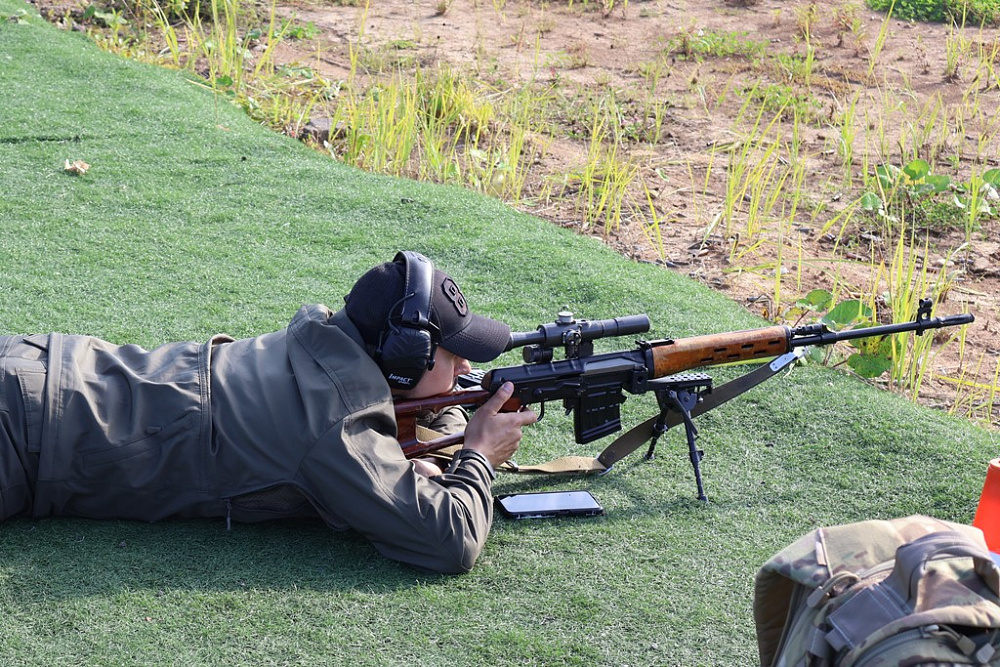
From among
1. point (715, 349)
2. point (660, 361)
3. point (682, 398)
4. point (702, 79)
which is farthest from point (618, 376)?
point (702, 79)

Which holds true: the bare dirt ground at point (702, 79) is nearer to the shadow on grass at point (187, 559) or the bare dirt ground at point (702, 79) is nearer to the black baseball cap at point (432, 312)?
the black baseball cap at point (432, 312)

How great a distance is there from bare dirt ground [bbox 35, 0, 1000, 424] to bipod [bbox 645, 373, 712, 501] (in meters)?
1.54

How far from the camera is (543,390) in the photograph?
3.71m

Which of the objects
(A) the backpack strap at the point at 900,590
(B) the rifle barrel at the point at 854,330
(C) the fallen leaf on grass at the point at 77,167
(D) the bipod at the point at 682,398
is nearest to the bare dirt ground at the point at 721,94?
(B) the rifle barrel at the point at 854,330

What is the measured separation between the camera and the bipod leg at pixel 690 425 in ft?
12.4

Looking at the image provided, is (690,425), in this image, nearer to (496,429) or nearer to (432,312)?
(496,429)

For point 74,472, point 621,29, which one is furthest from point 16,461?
point 621,29

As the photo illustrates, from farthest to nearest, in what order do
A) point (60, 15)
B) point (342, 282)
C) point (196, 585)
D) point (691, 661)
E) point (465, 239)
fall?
point (60, 15) < point (465, 239) < point (342, 282) < point (196, 585) < point (691, 661)

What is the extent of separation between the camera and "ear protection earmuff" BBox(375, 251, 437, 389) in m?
3.18

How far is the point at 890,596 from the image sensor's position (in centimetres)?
180

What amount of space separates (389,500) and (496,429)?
0.56m

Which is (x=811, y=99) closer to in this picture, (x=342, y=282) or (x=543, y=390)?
(x=342, y=282)

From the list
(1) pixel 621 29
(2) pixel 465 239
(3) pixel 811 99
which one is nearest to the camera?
(2) pixel 465 239

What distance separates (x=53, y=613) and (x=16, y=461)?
1.57ft
